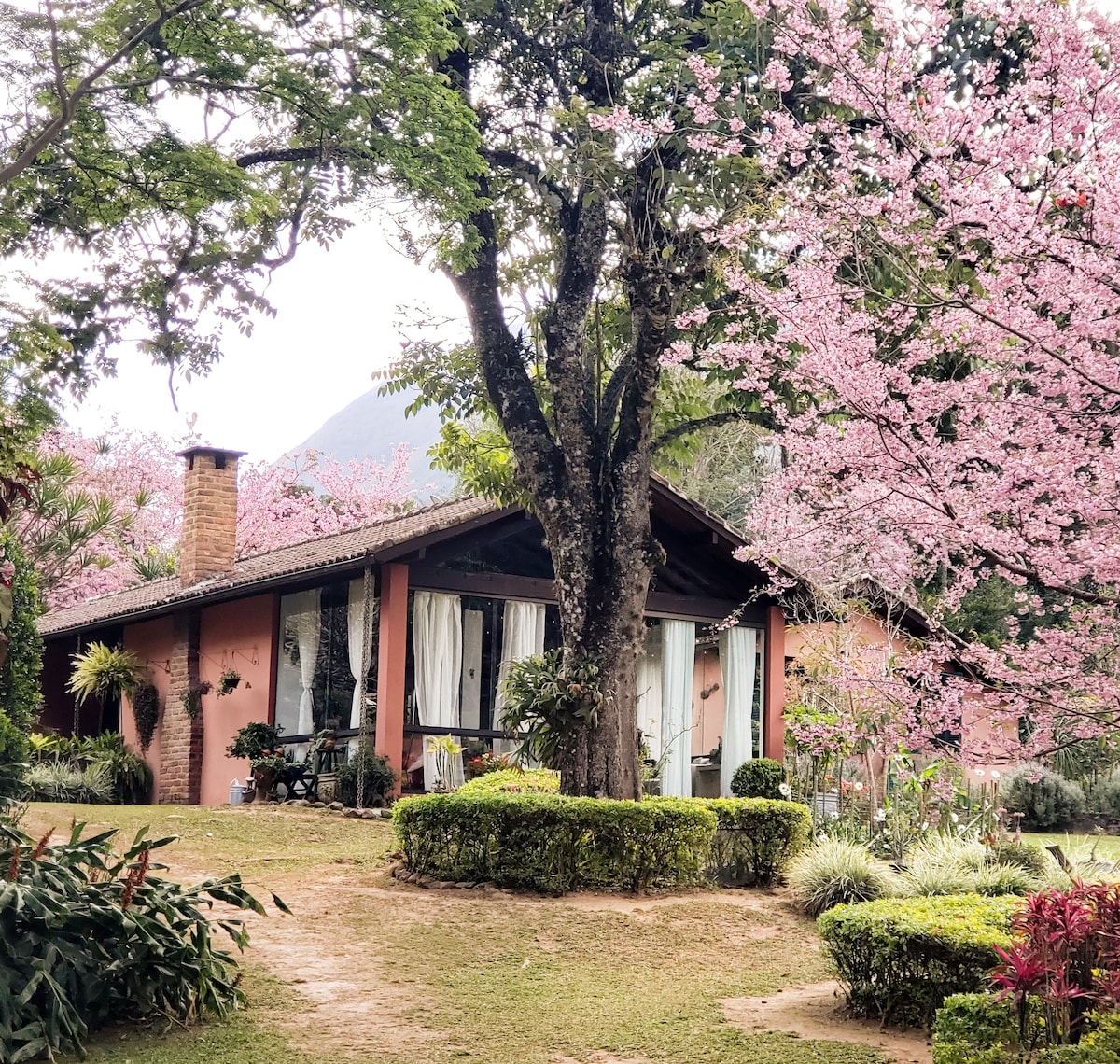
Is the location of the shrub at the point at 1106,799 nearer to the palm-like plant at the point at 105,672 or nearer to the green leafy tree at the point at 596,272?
the green leafy tree at the point at 596,272

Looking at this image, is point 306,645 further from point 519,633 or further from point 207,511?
point 207,511

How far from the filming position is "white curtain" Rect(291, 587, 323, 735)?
55.5 feet

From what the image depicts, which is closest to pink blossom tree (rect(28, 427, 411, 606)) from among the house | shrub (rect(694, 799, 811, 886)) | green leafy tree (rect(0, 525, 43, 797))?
the house

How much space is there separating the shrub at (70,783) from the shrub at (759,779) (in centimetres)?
849

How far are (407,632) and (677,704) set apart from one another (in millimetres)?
3806

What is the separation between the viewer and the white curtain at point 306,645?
55.5ft

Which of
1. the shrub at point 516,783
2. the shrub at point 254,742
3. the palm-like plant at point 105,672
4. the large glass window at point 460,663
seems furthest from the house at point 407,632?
the shrub at point 516,783

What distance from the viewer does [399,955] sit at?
8008 mm

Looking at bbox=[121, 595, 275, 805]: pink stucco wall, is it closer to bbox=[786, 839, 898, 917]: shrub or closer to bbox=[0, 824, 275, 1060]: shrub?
bbox=[786, 839, 898, 917]: shrub

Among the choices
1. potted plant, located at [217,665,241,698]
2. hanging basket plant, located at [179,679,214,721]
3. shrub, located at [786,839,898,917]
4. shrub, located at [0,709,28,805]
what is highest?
potted plant, located at [217,665,241,698]

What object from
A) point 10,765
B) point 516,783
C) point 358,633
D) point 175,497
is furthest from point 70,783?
point 175,497

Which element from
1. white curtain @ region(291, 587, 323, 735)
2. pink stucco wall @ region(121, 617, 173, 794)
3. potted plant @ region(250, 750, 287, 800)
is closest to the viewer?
potted plant @ region(250, 750, 287, 800)

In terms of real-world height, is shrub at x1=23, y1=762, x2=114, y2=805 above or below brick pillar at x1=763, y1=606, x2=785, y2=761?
below

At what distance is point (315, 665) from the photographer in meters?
17.0
